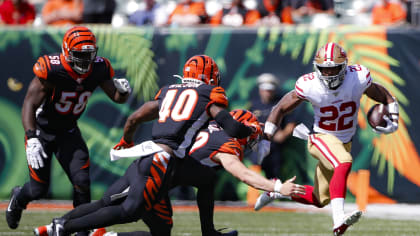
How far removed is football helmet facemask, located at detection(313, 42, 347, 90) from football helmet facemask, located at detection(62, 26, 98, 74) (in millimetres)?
1841

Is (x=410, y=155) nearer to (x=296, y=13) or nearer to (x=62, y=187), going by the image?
(x=296, y=13)

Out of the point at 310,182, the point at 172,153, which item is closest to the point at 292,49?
the point at 310,182

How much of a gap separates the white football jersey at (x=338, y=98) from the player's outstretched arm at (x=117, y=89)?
4.78ft

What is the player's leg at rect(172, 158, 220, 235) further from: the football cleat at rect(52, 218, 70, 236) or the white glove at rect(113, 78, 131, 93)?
the white glove at rect(113, 78, 131, 93)

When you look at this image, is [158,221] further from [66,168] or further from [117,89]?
[117,89]

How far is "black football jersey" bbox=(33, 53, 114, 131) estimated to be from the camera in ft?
20.3

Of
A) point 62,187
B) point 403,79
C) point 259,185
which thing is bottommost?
point 62,187

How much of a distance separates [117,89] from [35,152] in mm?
921

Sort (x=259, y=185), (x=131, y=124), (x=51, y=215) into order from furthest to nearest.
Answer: (x=51, y=215)
(x=131, y=124)
(x=259, y=185)

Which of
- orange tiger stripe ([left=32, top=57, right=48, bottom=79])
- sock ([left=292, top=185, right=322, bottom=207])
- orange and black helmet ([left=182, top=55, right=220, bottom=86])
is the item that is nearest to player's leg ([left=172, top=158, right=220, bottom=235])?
orange and black helmet ([left=182, top=55, right=220, bottom=86])

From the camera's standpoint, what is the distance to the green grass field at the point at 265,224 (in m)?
6.99

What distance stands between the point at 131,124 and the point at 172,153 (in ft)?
1.96

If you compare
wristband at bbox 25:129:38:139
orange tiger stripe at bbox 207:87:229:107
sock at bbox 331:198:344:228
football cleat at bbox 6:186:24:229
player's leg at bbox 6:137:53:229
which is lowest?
football cleat at bbox 6:186:24:229

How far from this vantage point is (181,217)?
322 inches
